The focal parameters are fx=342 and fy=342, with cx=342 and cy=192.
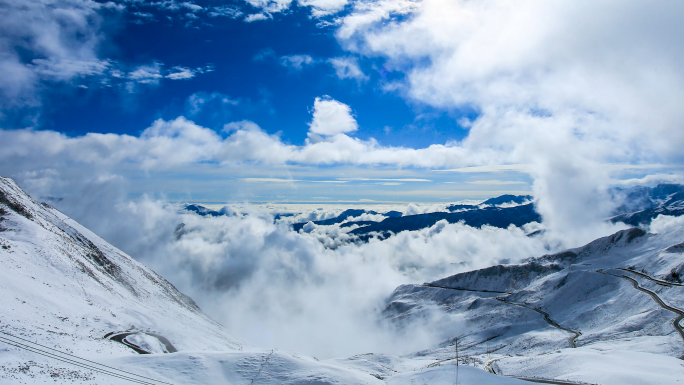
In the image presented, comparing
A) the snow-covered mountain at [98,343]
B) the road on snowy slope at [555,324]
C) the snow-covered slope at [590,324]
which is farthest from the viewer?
the road on snowy slope at [555,324]

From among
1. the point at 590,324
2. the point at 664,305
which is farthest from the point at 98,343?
the point at 664,305

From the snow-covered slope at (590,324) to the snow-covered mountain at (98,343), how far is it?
20.2m

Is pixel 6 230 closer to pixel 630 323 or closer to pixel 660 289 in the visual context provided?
pixel 630 323

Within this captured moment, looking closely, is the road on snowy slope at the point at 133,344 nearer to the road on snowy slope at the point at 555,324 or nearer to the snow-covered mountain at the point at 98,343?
the snow-covered mountain at the point at 98,343

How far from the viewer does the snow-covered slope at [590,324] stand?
52.5m

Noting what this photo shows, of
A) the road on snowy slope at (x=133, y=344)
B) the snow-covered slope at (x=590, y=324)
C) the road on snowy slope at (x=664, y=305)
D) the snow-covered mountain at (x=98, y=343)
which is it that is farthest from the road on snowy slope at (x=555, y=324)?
the road on snowy slope at (x=133, y=344)

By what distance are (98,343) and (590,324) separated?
6039 inches

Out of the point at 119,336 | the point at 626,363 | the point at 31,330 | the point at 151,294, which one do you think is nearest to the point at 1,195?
the point at 151,294

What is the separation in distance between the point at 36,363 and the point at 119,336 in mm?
32282

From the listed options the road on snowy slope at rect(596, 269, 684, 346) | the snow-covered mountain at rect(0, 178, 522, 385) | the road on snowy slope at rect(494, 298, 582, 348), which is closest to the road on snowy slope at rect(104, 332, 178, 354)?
the snow-covered mountain at rect(0, 178, 522, 385)

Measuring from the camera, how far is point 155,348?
60.2 metres

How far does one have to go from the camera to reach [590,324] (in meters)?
128

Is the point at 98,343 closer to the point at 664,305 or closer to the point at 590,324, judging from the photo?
the point at 590,324

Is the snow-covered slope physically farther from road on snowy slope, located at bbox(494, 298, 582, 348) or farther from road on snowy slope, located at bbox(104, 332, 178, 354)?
road on snowy slope, located at bbox(104, 332, 178, 354)
